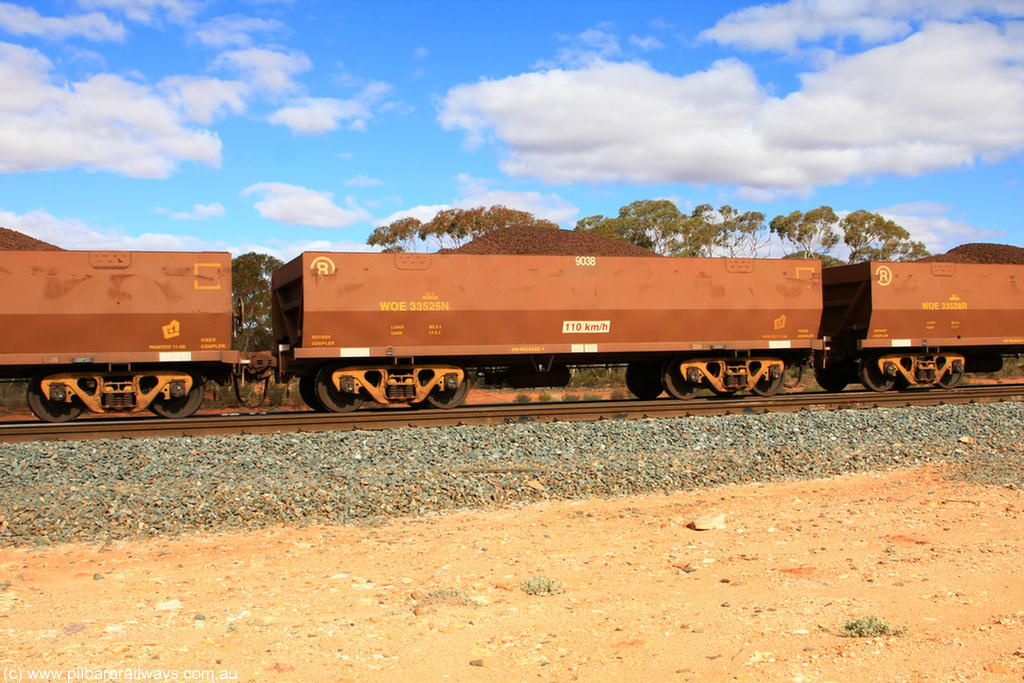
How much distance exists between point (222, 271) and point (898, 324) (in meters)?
13.3

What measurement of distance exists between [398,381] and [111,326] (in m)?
4.57

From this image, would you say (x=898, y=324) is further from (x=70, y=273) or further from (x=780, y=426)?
(x=70, y=273)

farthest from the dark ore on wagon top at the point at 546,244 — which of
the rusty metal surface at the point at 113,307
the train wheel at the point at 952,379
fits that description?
the rusty metal surface at the point at 113,307

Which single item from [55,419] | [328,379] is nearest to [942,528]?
[328,379]

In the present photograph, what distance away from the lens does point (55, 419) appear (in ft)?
40.0

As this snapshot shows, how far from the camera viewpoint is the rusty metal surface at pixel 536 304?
42.6 feet

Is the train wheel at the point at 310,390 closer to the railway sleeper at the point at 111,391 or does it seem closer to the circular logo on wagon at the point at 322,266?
the railway sleeper at the point at 111,391

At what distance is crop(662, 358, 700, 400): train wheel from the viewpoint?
1500cm

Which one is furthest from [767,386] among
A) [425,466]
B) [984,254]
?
[984,254]

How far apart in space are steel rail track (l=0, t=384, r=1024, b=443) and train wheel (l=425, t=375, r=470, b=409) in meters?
1.13

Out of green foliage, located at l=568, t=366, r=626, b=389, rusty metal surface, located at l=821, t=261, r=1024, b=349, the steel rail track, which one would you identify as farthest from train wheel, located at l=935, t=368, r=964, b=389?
green foliage, located at l=568, t=366, r=626, b=389

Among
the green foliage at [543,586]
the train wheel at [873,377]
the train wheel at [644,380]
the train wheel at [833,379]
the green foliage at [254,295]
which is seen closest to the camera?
the green foliage at [543,586]

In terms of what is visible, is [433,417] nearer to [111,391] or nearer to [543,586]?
[111,391]

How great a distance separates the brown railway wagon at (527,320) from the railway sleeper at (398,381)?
0.07ft
